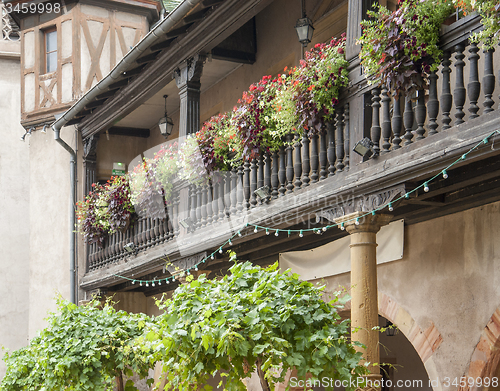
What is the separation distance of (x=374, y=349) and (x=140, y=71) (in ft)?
22.8

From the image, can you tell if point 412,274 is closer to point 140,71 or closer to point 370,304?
point 370,304

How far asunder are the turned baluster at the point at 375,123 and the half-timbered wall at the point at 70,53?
1014cm

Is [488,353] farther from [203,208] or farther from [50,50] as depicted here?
[50,50]

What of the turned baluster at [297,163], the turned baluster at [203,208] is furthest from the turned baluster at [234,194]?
the turned baluster at [297,163]

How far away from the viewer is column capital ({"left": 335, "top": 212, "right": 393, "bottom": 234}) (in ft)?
20.0

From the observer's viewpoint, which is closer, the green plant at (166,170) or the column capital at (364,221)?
the column capital at (364,221)

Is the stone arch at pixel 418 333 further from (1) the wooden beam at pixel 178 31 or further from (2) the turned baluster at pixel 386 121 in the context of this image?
(1) the wooden beam at pixel 178 31

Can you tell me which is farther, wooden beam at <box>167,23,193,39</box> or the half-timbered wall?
the half-timbered wall

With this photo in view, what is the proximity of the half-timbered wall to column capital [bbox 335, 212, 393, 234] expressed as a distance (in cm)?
1011

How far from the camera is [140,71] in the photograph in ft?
37.1

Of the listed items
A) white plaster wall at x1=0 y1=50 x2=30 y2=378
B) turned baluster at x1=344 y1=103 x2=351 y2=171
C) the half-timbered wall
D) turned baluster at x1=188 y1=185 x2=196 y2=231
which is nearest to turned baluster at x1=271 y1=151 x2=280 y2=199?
Answer: turned baluster at x1=344 y1=103 x2=351 y2=171

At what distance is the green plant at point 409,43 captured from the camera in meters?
5.35

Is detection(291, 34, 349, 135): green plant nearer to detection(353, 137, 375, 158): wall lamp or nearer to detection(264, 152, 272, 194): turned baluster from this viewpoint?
detection(353, 137, 375, 158): wall lamp

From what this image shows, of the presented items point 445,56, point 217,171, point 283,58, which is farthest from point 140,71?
point 445,56
